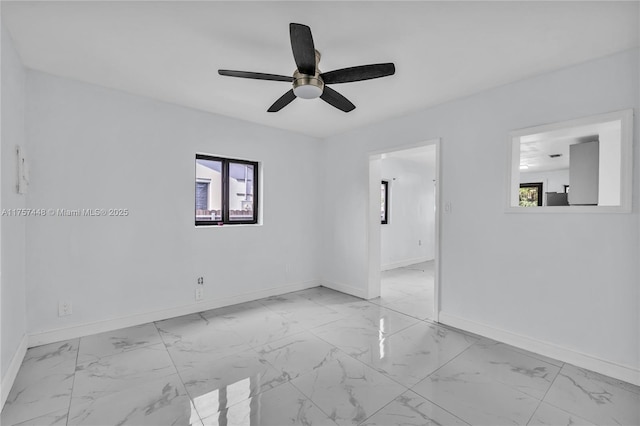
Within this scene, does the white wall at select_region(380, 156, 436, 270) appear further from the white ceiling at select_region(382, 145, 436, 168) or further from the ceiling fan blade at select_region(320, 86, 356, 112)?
the ceiling fan blade at select_region(320, 86, 356, 112)

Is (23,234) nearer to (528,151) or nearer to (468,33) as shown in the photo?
(468,33)

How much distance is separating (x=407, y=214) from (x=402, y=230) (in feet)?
1.37

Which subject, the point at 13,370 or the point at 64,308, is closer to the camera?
the point at 13,370

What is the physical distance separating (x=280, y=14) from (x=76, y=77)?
2.22m

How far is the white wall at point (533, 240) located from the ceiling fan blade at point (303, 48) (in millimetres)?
1974

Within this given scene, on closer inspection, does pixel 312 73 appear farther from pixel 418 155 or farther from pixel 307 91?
pixel 418 155

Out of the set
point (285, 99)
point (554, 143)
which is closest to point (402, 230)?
point (554, 143)

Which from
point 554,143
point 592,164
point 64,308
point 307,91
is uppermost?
point 554,143

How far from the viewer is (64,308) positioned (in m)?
2.75

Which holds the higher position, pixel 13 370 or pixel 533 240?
pixel 533 240

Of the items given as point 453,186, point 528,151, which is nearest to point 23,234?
point 453,186

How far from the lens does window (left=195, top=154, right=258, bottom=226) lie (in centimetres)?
382

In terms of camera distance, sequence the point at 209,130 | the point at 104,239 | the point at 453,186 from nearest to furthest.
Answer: the point at 104,239 → the point at 453,186 → the point at 209,130

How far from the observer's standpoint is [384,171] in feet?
20.7
